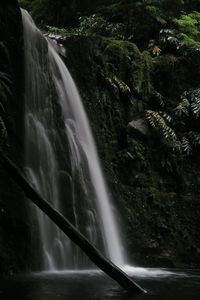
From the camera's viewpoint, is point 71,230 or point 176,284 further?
point 176,284

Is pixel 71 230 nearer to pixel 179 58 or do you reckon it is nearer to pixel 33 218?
pixel 33 218

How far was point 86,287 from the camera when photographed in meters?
6.22

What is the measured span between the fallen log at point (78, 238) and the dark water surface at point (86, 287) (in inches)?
6.1

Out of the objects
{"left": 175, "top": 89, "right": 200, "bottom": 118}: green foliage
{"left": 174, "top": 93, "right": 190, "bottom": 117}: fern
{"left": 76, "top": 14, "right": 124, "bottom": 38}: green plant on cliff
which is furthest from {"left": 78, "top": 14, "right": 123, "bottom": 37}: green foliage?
{"left": 174, "top": 93, "right": 190, "bottom": 117}: fern

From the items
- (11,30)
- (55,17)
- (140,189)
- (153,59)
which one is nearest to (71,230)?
(11,30)

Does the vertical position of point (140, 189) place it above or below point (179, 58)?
below

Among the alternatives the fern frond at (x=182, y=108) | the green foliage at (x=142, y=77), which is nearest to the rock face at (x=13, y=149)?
the green foliage at (x=142, y=77)

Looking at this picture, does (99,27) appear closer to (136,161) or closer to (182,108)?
(182,108)

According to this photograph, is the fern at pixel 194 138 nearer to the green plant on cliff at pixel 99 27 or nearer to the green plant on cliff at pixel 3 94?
the green plant on cliff at pixel 99 27

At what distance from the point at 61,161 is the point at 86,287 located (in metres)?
3.18

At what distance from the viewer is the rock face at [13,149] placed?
7414 mm

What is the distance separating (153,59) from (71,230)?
883 cm

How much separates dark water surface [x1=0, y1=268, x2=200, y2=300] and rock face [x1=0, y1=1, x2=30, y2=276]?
49cm

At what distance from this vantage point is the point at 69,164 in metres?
9.16
